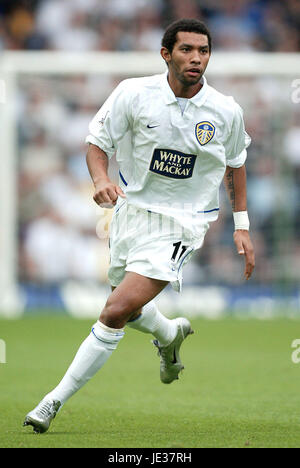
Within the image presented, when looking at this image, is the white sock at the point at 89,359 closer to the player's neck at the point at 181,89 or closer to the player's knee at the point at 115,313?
the player's knee at the point at 115,313

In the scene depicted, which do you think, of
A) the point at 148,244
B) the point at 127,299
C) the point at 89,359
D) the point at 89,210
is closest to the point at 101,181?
the point at 148,244

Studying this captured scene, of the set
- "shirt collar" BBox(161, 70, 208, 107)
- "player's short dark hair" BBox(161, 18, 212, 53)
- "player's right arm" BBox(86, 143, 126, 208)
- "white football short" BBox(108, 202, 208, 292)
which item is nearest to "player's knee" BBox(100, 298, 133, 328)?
"white football short" BBox(108, 202, 208, 292)

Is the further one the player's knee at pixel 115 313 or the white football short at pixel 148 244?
the white football short at pixel 148 244

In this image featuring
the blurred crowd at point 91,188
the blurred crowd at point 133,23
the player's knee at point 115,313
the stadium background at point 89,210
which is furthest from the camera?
the blurred crowd at point 133,23

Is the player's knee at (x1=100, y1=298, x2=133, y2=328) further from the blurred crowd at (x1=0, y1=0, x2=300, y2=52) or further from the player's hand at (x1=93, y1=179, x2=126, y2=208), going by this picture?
the blurred crowd at (x1=0, y1=0, x2=300, y2=52)

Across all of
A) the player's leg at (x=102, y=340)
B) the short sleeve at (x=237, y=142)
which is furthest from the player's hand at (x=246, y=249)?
the player's leg at (x=102, y=340)

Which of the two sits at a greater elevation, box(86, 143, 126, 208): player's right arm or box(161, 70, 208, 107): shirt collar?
box(161, 70, 208, 107): shirt collar

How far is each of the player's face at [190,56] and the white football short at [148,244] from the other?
37.1 inches

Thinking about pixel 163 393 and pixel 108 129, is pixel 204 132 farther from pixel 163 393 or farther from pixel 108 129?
pixel 163 393

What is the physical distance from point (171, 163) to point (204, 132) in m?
0.30

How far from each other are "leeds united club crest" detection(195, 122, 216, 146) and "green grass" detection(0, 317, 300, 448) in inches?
74.1

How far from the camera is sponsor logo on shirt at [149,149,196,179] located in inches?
249

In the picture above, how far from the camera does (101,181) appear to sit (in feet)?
19.4

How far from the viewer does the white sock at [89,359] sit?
19.6 feet
